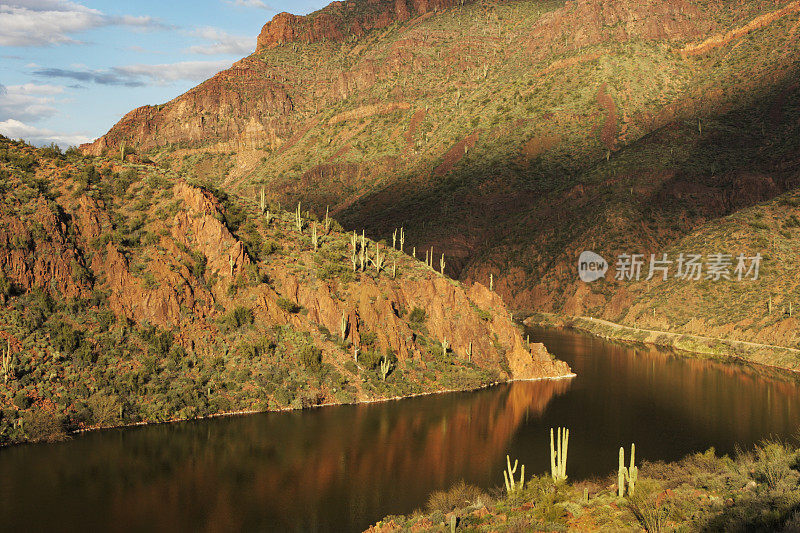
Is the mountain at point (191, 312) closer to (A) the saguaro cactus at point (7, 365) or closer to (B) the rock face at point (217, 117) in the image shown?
(A) the saguaro cactus at point (7, 365)

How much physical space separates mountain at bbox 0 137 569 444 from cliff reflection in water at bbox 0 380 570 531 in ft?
9.51

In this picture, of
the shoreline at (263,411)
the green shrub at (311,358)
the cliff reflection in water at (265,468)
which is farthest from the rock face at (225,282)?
the cliff reflection in water at (265,468)

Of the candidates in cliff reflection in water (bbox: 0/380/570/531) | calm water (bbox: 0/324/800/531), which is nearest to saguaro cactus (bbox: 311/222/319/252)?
calm water (bbox: 0/324/800/531)

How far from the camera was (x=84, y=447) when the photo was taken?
119ft

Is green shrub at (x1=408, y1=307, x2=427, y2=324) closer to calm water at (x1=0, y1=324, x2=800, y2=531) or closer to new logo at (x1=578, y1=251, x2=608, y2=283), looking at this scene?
calm water at (x1=0, y1=324, x2=800, y2=531)

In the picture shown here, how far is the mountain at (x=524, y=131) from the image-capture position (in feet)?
344

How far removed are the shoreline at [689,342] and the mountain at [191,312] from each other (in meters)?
20.6

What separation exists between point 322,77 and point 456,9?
1594 inches

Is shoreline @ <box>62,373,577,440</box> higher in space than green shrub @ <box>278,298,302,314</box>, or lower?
lower

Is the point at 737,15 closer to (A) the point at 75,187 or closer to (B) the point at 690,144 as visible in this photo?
(B) the point at 690,144

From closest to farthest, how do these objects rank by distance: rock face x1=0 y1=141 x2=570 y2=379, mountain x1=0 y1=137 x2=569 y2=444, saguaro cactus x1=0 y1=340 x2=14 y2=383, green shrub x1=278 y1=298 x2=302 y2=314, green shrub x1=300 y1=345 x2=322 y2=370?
1. saguaro cactus x1=0 y1=340 x2=14 y2=383
2. mountain x1=0 y1=137 x2=569 y2=444
3. rock face x1=0 y1=141 x2=570 y2=379
4. green shrub x1=300 y1=345 x2=322 y2=370
5. green shrub x1=278 y1=298 x2=302 y2=314

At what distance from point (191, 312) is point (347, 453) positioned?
17025 millimetres

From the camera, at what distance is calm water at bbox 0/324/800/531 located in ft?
94.6

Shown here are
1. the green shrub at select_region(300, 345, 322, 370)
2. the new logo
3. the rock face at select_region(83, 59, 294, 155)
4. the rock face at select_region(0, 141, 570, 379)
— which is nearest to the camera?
the rock face at select_region(0, 141, 570, 379)
